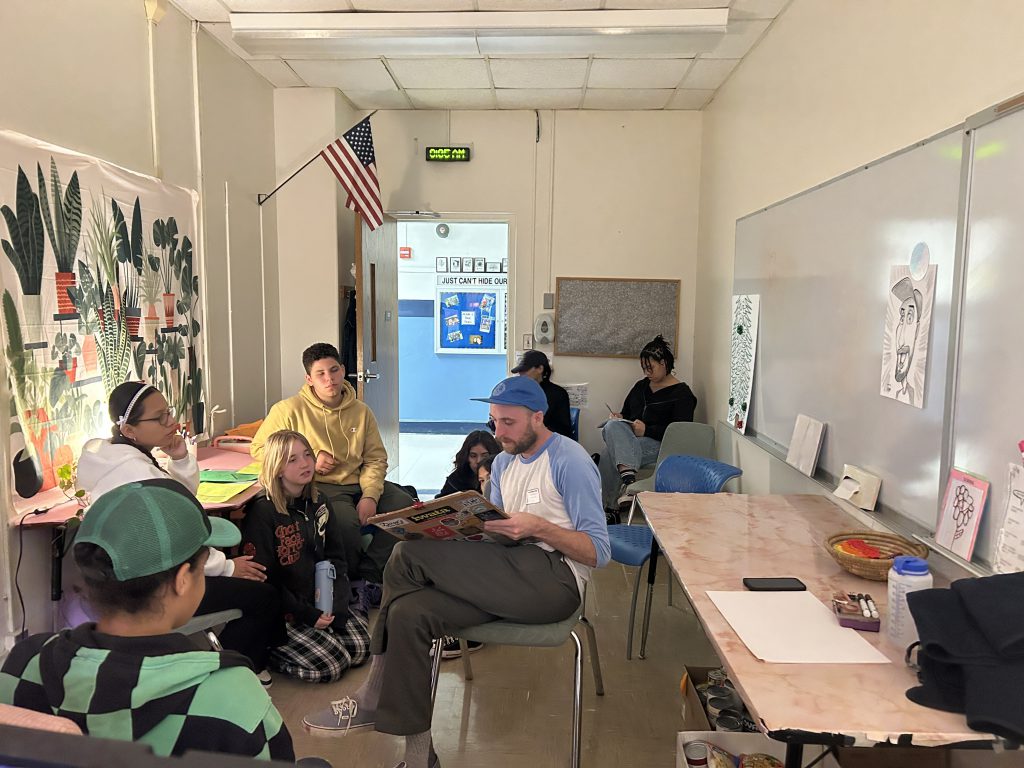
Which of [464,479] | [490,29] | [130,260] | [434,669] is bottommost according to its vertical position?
[434,669]

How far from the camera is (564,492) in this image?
91.1 inches

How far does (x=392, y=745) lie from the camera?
2457 mm

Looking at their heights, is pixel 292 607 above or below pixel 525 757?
above

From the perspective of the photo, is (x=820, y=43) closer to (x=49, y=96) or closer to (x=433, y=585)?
(x=433, y=585)

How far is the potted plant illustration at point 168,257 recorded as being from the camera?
3434 mm

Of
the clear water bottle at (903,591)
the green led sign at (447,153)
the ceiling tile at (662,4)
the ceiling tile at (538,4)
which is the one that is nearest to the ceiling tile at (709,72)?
the ceiling tile at (662,4)

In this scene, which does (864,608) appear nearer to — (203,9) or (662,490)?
(662,490)

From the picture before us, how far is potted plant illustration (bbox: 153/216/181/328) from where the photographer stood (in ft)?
11.3

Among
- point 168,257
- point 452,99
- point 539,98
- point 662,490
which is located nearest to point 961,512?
point 662,490

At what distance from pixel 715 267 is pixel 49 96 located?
3756 mm

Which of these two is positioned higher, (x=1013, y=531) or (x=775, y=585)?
(x=1013, y=531)

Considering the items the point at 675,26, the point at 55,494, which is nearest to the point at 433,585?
the point at 55,494

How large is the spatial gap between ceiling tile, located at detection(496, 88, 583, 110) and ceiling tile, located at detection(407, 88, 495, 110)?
0.32ft

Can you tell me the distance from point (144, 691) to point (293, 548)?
194cm
